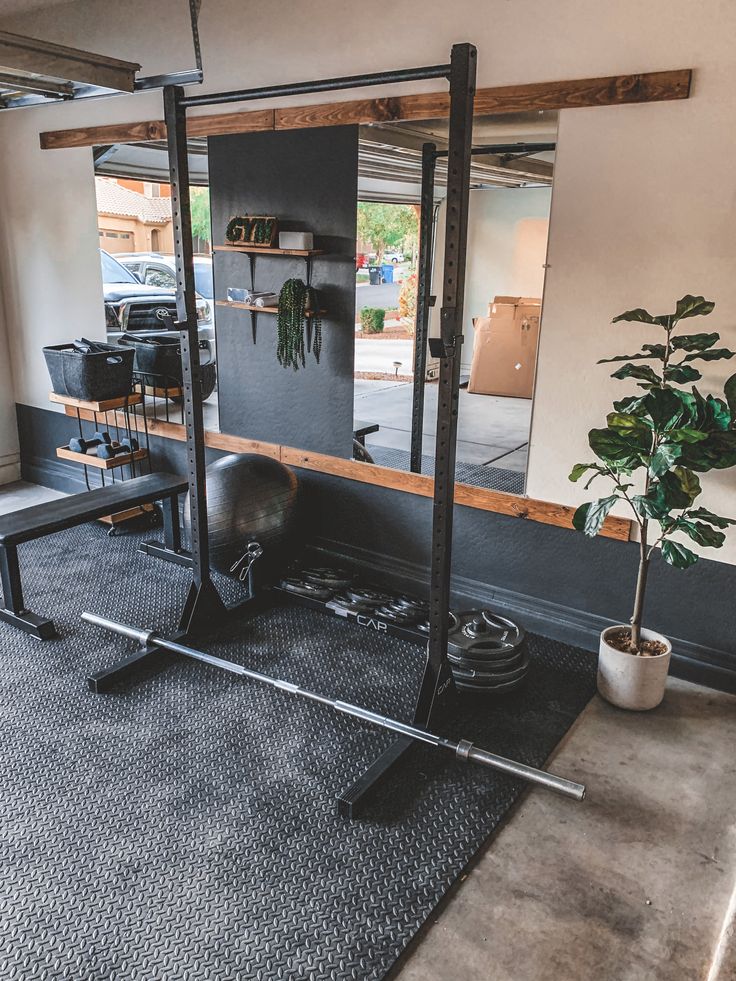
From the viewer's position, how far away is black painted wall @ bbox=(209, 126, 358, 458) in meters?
3.67

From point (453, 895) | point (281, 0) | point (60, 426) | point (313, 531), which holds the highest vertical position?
point (281, 0)

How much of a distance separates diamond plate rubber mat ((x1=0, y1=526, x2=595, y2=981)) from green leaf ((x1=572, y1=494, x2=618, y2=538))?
75cm

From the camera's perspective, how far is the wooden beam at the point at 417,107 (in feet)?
9.02

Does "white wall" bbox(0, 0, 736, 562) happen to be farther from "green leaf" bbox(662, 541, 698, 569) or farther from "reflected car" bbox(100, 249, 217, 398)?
"reflected car" bbox(100, 249, 217, 398)

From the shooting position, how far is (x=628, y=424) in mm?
2664

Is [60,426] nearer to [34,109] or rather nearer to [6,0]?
[34,109]

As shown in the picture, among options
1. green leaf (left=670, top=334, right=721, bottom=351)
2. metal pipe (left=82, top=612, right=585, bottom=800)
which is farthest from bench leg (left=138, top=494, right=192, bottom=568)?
green leaf (left=670, top=334, right=721, bottom=351)

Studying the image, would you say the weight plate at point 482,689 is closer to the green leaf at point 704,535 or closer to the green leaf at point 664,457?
the green leaf at point 704,535

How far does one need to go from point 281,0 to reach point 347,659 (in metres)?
3.06

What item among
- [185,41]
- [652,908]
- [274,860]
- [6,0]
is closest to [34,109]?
[6,0]

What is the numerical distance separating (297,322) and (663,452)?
2054mm

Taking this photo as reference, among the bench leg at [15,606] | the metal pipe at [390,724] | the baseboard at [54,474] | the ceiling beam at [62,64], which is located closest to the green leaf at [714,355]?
the metal pipe at [390,724]

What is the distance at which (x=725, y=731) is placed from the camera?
2840 mm

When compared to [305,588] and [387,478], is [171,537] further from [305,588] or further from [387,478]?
[387,478]
